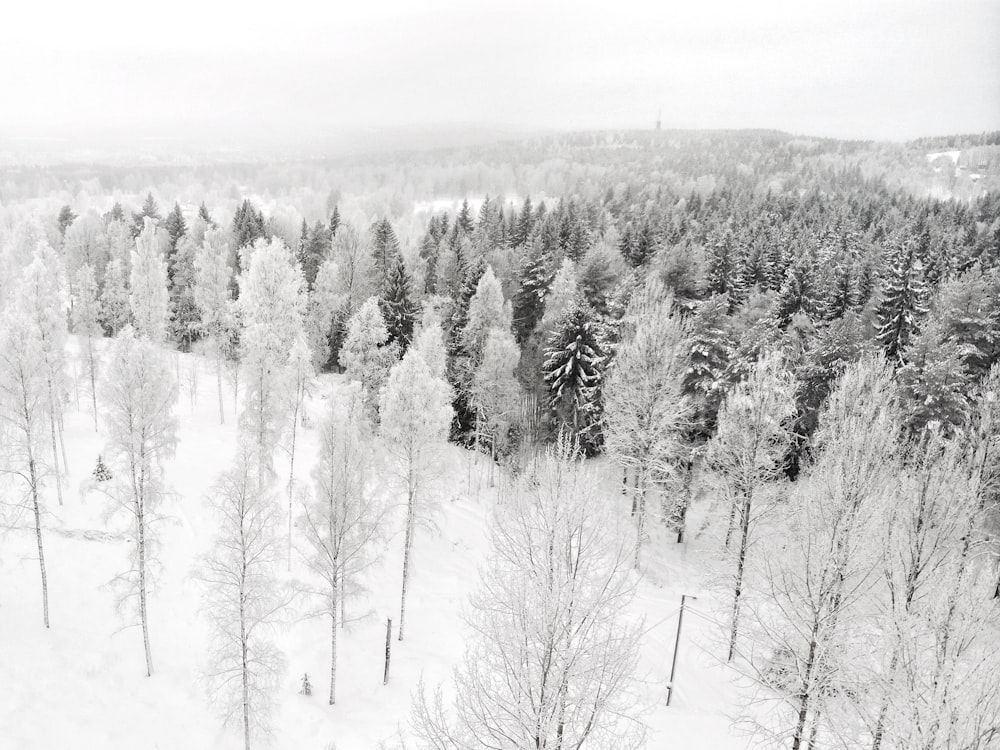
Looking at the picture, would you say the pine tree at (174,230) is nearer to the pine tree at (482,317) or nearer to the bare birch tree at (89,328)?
the bare birch tree at (89,328)

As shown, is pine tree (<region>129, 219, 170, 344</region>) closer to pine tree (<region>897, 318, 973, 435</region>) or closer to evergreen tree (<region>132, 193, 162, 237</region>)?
evergreen tree (<region>132, 193, 162, 237</region>)

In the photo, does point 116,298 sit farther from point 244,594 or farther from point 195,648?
point 244,594

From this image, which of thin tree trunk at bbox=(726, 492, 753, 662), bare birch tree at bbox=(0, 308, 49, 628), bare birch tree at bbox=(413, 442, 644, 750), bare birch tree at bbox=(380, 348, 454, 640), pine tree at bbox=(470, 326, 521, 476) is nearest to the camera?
bare birch tree at bbox=(413, 442, 644, 750)

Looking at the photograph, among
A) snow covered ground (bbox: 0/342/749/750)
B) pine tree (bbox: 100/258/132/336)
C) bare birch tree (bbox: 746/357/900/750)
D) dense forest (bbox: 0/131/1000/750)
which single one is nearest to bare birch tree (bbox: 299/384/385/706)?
snow covered ground (bbox: 0/342/749/750)

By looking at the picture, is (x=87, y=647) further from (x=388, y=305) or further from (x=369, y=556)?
(x=388, y=305)

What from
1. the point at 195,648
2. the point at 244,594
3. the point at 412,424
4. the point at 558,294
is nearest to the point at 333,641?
the point at 244,594

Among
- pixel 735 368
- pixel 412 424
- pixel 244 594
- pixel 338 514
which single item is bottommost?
pixel 244 594
